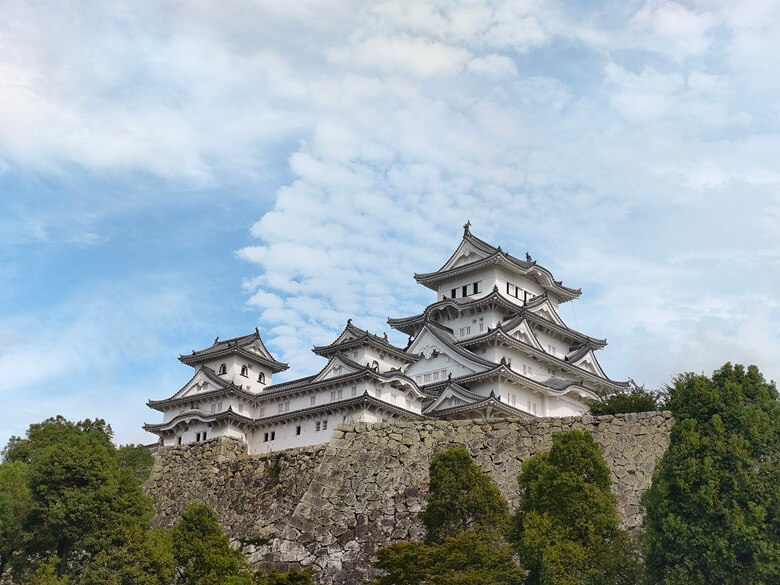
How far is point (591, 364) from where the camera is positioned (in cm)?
6284

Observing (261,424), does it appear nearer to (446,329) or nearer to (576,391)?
(446,329)

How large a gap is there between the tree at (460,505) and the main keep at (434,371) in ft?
98.7

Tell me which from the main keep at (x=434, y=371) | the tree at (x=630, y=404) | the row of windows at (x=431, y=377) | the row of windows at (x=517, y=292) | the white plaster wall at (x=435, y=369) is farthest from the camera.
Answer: the row of windows at (x=517, y=292)

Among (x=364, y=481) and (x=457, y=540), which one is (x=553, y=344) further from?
(x=457, y=540)

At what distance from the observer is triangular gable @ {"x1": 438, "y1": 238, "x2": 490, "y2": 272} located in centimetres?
6444

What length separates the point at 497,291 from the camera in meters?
60.8

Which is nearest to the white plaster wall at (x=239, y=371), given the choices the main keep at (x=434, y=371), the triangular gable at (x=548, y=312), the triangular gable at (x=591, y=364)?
the main keep at (x=434, y=371)

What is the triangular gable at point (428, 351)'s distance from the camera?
2277 inches

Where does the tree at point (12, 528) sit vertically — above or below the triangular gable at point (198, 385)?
below

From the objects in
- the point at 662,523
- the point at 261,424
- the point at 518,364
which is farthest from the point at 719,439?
the point at 261,424

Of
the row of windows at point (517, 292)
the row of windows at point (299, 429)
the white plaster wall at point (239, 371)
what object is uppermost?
the row of windows at point (517, 292)

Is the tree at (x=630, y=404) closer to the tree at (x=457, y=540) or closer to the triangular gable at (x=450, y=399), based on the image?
the tree at (x=457, y=540)

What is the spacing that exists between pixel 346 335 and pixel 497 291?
932cm

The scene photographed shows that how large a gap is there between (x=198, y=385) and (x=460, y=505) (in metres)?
44.2
